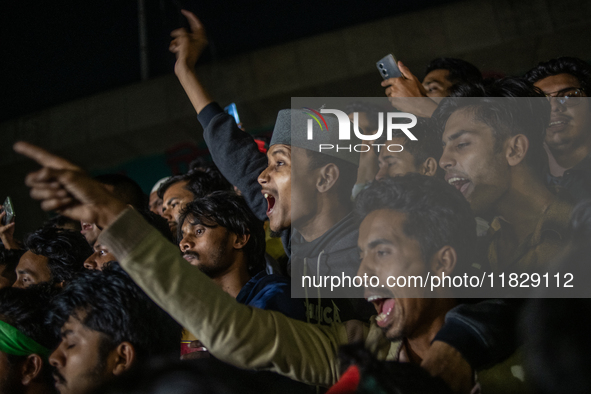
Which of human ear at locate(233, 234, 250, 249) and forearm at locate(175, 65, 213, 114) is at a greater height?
forearm at locate(175, 65, 213, 114)

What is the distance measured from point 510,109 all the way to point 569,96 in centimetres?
40

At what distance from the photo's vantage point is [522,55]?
17.4ft

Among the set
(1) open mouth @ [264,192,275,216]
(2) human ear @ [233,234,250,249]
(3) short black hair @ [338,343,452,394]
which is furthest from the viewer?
(2) human ear @ [233,234,250,249]

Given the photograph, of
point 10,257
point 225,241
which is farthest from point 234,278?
point 10,257

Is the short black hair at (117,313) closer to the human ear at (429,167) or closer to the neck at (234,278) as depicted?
Answer: the neck at (234,278)

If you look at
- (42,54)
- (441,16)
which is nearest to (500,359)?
(441,16)

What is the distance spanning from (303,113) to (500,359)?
49.6 inches

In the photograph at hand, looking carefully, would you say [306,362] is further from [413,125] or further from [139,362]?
[413,125]

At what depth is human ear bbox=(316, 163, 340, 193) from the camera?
1.98m

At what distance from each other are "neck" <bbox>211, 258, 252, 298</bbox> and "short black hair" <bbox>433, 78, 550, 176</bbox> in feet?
3.25

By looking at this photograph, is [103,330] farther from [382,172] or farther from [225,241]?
[382,172]

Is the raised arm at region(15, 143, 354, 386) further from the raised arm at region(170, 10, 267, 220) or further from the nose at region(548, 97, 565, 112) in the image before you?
the nose at region(548, 97, 565, 112)

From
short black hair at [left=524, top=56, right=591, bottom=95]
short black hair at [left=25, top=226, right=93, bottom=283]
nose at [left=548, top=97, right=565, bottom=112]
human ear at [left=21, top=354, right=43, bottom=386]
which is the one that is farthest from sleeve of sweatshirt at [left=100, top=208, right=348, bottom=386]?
short black hair at [left=25, top=226, right=93, bottom=283]

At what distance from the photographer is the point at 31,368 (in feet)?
5.85
